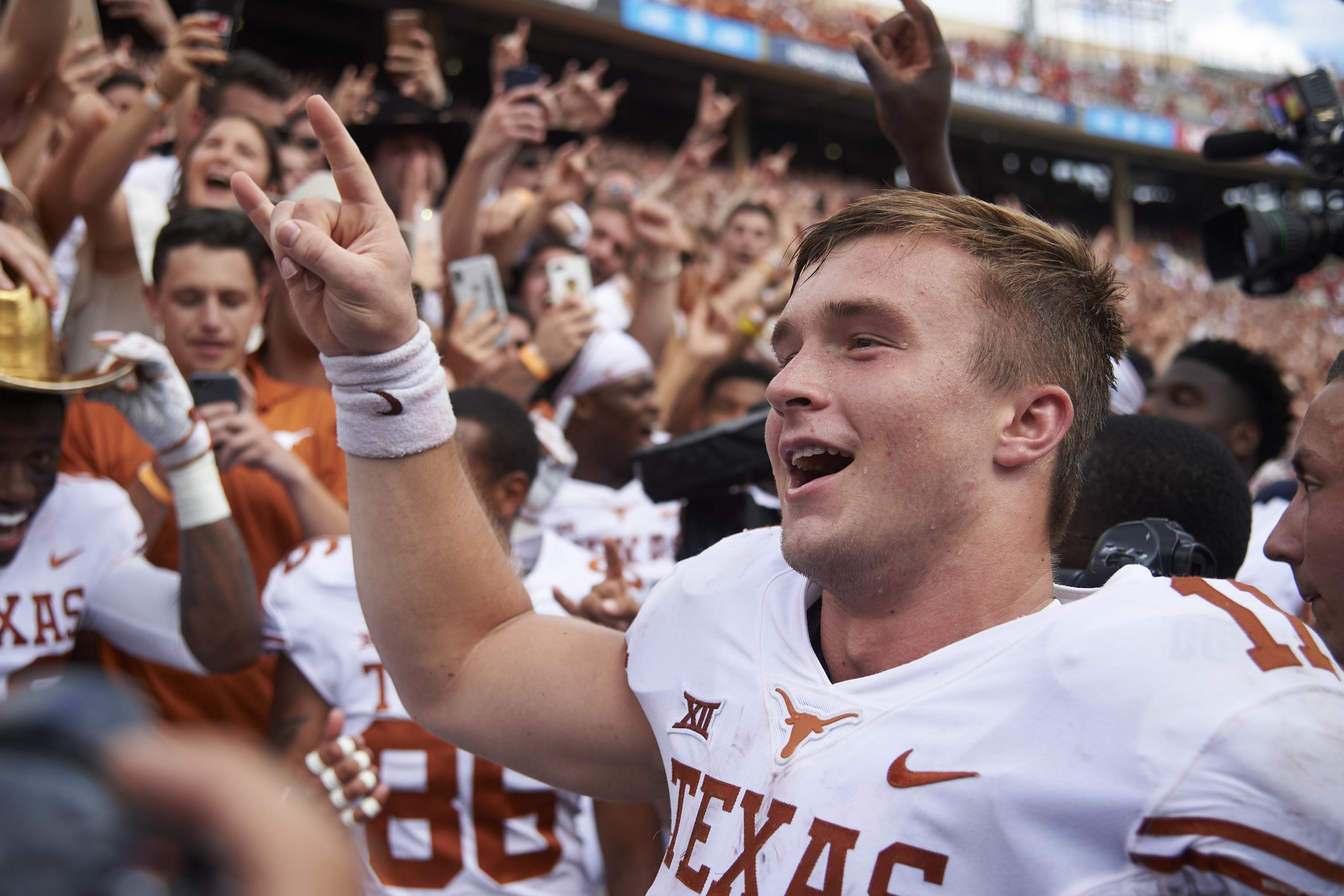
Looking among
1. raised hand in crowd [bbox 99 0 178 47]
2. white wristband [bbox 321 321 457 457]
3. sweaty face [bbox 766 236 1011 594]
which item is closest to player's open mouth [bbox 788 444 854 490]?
sweaty face [bbox 766 236 1011 594]

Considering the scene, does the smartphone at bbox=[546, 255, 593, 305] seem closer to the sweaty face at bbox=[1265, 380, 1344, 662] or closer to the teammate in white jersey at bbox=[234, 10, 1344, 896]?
the teammate in white jersey at bbox=[234, 10, 1344, 896]

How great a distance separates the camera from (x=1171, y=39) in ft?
Result: 122

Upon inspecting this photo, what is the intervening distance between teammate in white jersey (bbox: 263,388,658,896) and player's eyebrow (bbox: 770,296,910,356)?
1194 mm

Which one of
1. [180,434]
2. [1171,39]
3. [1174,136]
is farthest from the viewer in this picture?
[1171,39]

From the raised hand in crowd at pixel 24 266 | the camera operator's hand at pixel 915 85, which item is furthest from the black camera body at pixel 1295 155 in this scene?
the raised hand in crowd at pixel 24 266

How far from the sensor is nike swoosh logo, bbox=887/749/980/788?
3.96 feet

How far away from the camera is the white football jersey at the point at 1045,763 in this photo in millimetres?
1076

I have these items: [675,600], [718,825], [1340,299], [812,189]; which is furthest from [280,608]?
[1340,299]

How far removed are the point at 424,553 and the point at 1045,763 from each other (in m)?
0.95

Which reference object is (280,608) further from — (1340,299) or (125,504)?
(1340,299)

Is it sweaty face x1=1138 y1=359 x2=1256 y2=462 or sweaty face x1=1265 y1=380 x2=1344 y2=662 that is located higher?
sweaty face x1=1265 y1=380 x2=1344 y2=662

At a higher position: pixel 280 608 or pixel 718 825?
pixel 718 825

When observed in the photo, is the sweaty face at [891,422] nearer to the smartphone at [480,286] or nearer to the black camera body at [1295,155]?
the black camera body at [1295,155]

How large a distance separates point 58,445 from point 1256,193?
33468 mm
